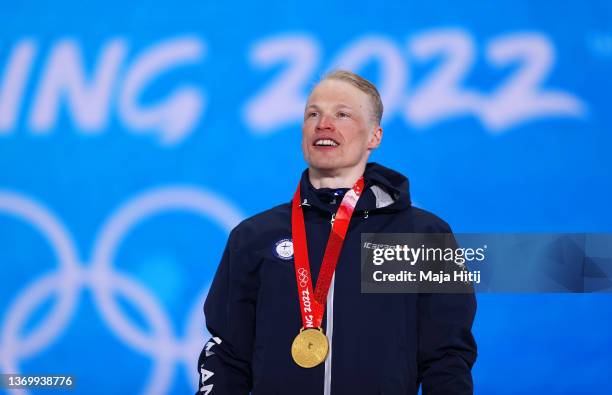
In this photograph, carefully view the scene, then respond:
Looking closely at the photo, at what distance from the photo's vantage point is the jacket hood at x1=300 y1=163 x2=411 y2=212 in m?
2.11

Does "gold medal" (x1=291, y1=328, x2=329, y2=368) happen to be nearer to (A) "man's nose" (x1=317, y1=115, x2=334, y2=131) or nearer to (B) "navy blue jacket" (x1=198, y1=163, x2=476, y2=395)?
(B) "navy blue jacket" (x1=198, y1=163, x2=476, y2=395)

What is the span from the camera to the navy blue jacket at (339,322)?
195 centimetres

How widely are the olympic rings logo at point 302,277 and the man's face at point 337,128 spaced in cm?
28

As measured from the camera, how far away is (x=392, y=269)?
2.09 m

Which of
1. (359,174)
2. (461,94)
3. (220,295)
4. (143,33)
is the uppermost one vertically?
(143,33)

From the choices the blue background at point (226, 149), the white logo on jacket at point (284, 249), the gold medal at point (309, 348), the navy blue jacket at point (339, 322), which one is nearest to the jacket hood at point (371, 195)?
the navy blue jacket at point (339, 322)

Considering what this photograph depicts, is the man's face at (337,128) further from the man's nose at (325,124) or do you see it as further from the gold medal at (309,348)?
the gold medal at (309,348)

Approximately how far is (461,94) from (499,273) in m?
0.81

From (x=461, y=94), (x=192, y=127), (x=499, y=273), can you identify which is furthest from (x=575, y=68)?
(x=192, y=127)

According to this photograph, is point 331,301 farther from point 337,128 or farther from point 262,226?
point 337,128

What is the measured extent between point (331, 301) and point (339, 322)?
2.2 inches

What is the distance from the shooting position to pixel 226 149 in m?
3.68

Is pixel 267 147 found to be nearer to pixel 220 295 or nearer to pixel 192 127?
pixel 192 127

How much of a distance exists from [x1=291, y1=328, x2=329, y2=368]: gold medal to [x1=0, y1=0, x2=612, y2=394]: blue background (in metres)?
A: 1.74
